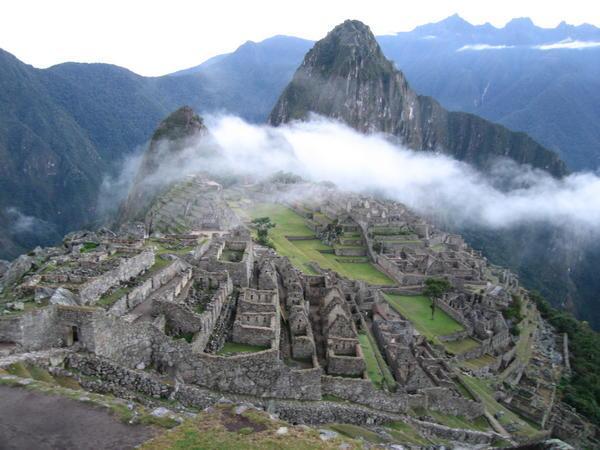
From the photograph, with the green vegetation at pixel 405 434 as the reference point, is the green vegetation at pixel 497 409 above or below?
below

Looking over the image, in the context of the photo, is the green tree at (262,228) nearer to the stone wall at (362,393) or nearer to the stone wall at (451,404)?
the stone wall at (451,404)

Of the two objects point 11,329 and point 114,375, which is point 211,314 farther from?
point 11,329

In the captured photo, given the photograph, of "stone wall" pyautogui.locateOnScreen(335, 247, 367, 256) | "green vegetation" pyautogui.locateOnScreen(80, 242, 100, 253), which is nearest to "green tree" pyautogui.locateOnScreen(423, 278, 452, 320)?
"stone wall" pyautogui.locateOnScreen(335, 247, 367, 256)

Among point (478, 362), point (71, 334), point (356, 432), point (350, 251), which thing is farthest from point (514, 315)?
point (71, 334)

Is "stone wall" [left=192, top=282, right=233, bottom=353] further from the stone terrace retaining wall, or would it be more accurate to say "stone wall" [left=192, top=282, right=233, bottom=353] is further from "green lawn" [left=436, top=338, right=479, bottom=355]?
"green lawn" [left=436, top=338, right=479, bottom=355]

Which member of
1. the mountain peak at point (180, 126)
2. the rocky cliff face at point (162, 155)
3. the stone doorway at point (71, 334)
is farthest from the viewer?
the mountain peak at point (180, 126)

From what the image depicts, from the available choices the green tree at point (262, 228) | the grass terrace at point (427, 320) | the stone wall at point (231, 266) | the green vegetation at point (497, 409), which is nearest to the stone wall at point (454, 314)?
the grass terrace at point (427, 320)
